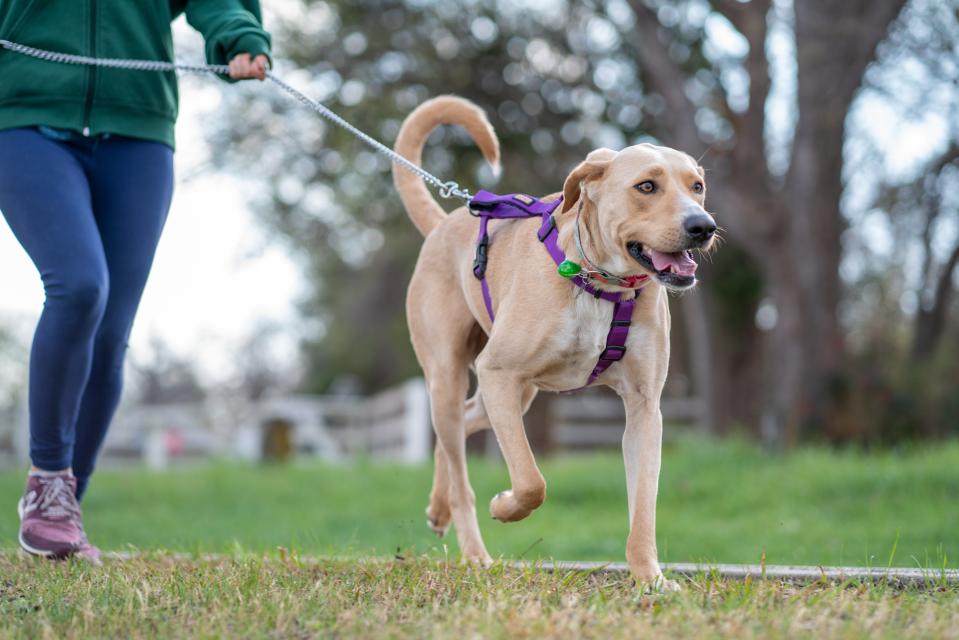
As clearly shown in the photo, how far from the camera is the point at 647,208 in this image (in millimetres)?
3465

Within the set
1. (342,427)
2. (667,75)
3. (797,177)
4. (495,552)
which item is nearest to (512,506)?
(495,552)

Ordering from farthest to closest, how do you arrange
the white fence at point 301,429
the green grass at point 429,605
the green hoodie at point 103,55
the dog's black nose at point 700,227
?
the white fence at point 301,429 < the green hoodie at point 103,55 < the dog's black nose at point 700,227 < the green grass at point 429,605

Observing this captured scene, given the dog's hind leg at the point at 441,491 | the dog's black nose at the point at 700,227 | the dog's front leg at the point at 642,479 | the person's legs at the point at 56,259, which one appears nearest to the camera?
the dog's black nose at the point at 700,227

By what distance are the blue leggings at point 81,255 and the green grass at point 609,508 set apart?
116 centimetres

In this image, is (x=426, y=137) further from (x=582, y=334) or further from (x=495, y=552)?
(x=495, y=552)

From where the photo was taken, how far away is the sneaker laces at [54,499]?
398 cm

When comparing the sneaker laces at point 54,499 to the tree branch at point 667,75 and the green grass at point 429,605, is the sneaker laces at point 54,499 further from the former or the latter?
the tree branch at point 667,75

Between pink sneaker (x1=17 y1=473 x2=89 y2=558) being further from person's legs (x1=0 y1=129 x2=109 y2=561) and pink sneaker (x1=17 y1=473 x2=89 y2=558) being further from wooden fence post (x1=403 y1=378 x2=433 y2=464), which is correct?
wooden fence post (x1=403 y1=378 x2=433 y2=464)

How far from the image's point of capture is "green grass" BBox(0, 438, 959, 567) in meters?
7.19

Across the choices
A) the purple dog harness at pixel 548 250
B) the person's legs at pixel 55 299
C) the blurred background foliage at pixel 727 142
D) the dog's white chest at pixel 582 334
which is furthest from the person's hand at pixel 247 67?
the blurred background foliage at pixel 727 142

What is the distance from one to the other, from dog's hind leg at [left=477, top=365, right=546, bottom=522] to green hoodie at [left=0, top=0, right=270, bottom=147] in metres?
1.53

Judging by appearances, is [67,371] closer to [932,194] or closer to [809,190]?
[809,190]

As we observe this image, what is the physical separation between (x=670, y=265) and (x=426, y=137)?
1.58 meters

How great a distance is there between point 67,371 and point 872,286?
58.1 feet
